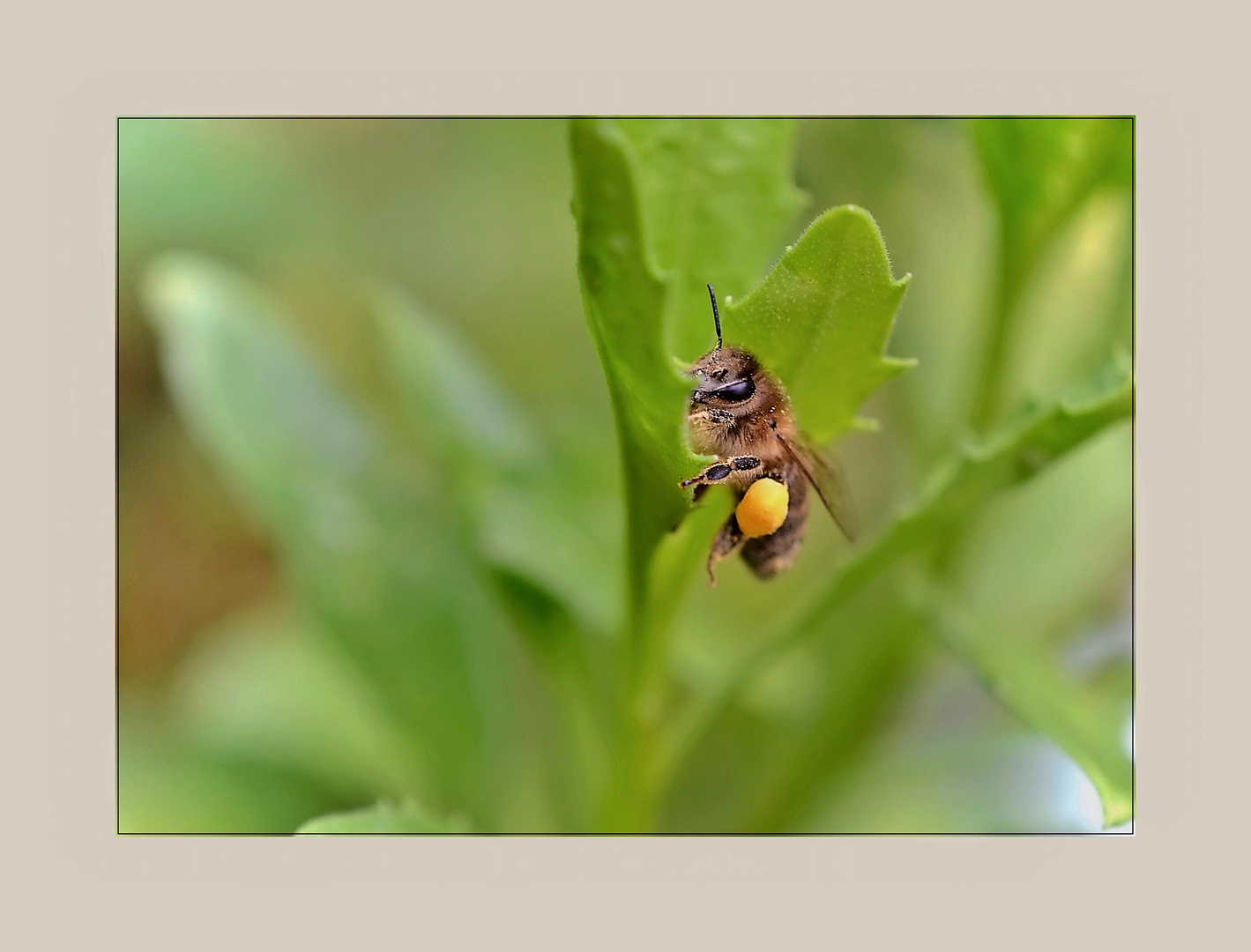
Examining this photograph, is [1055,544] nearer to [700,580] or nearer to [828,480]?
[700,580]

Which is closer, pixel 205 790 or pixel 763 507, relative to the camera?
pixel 763 507

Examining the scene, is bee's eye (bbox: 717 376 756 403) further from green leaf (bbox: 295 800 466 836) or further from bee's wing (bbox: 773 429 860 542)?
green leaf (bbox: 295 800 466 836)

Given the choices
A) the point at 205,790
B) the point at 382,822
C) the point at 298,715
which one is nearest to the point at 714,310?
the point at 382,822

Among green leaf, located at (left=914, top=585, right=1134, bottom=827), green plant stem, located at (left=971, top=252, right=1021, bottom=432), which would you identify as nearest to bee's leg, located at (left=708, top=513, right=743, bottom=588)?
green leaf, located at (left=914, top=585, right=1134, bottom=827)

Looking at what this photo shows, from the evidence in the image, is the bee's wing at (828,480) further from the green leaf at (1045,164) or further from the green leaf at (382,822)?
the green leaf at (382,822)

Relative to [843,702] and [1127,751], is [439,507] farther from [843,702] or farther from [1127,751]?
[1127,751]
